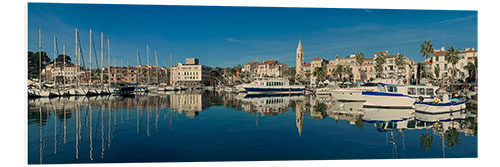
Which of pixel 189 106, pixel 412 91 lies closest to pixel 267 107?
pixel 189 106

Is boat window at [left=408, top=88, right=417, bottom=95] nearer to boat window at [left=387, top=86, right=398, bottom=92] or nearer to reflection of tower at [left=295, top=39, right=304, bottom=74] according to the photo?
boat window at [left=387, top=86, right=398, bottom=92]

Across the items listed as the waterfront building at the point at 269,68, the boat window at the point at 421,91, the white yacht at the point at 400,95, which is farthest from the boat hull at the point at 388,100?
the waterfront building at the point at 269,68

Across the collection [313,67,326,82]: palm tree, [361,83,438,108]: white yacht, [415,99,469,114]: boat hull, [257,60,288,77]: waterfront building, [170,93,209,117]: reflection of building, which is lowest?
[170,93,209,117]: reflection of building

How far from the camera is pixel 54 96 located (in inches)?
1312

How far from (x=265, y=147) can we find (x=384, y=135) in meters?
4.45

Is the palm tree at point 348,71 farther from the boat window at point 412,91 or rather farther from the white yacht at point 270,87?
the boat window at point 412,91

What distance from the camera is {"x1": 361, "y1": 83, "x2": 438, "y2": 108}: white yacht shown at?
57.7 feet

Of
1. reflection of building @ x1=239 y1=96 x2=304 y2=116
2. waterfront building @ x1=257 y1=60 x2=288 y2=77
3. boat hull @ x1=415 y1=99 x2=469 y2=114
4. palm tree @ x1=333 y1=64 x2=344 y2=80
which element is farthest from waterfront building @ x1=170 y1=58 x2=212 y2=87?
boat hull @ x1=415 y1=99 x2=469 y2=114

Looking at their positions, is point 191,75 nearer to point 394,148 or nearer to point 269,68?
point 269,68

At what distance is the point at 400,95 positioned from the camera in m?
17.7

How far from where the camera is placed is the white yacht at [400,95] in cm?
1759

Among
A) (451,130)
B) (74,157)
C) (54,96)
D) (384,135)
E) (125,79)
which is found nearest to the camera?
(74,157)

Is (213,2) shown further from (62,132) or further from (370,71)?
(370,71)

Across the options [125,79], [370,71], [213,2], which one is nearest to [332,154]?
[213,2]
